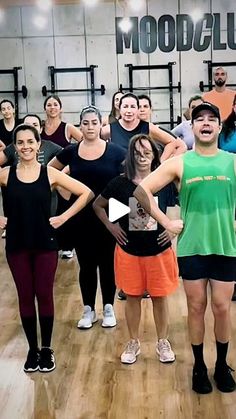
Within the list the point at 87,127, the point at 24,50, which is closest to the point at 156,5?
the point at 24,50

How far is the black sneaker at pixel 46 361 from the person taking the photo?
3.11 meters

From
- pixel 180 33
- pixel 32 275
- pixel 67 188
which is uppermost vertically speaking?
pixel 180 33

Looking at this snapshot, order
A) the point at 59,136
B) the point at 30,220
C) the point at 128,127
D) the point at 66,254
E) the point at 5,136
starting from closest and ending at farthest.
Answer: the point at 30,220 < the point at 128,127 < the point at 59,136 < the point at 66,254 < the point at 5,136

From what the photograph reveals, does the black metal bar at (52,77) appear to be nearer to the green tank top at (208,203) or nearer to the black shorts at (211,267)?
the green tank top at (208,203)

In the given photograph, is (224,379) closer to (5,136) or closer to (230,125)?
(230,125)

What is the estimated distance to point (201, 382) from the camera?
2.81 m

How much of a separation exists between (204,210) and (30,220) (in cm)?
90

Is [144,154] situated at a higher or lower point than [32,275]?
higher

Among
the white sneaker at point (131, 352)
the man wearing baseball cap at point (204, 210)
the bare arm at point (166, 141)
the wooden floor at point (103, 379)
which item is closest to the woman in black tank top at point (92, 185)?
the wooden floor at point (103, 379)

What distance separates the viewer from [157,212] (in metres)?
2.70

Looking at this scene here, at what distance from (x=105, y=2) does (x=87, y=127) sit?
5701 millimetres

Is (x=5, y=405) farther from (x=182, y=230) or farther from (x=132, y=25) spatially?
(x=132, y=25)

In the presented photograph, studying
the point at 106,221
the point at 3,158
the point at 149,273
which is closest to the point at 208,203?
the point at 149,273

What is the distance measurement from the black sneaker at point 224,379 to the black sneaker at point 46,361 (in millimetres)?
891
